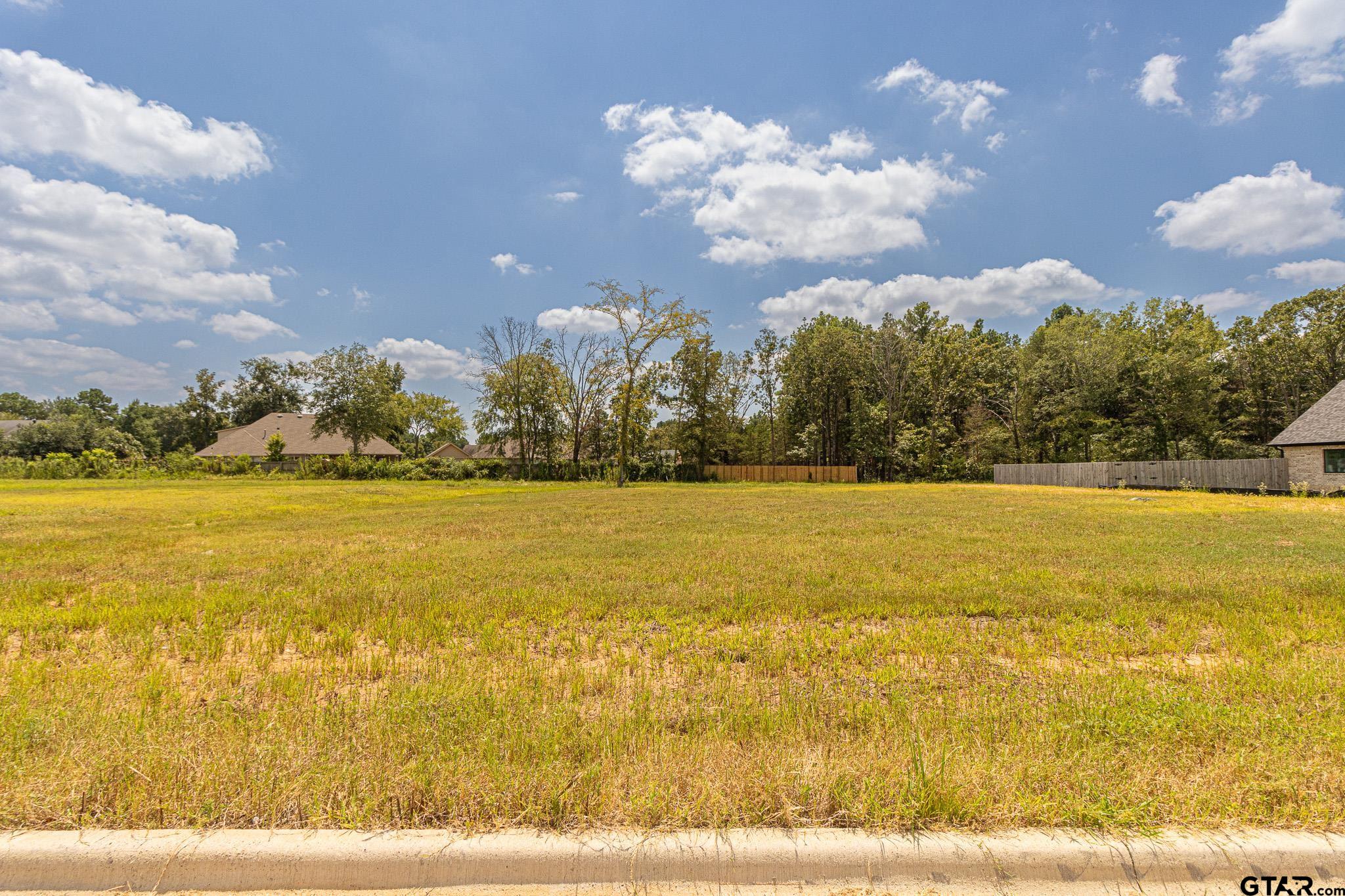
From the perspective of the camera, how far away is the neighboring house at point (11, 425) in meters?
55.7

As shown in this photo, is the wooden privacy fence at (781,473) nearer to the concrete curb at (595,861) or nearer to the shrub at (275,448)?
the shrub at (275,448)

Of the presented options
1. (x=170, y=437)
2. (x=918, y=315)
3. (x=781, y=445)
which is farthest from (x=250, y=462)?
(x=918, y=315)

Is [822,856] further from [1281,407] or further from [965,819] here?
[1281,407]

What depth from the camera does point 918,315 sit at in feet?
196

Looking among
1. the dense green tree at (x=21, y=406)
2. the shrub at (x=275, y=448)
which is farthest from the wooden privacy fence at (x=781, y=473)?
the dense green tree at (x=21, y=406)

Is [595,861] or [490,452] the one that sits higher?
[490,452]

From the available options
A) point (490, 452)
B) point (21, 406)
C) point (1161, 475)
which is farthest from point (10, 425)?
point (1161, 475)

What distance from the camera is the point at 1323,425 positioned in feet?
92.4

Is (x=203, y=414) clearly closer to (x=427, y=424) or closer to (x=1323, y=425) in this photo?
(x=427, y=424)

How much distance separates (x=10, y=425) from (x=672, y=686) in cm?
10256

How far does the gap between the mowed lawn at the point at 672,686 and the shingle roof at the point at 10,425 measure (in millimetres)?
70858

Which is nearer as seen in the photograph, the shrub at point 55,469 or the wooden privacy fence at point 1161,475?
the wooden privacy fence at point 1161,475

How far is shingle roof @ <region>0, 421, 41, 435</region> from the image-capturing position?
5625 centimetres

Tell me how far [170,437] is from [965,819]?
336 ft
